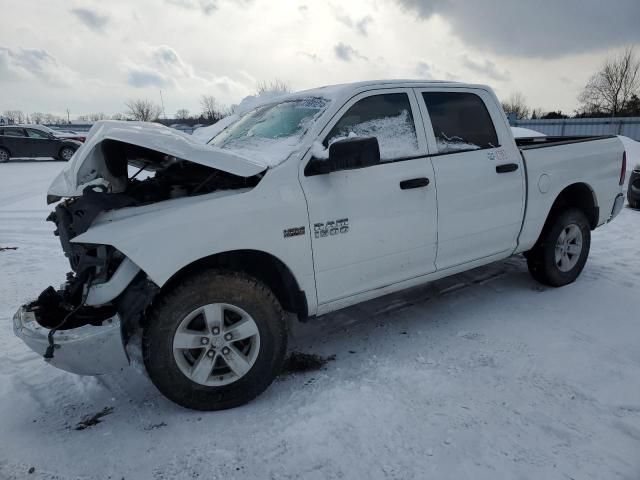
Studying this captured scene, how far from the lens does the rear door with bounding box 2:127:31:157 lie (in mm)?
17859

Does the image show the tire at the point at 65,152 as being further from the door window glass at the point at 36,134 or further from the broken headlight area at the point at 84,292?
the broken headlight area at the point at 84,292

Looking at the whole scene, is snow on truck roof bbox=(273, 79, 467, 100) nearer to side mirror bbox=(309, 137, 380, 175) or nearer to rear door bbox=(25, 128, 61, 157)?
side mirror bbox=(309, 137, 380, 175)

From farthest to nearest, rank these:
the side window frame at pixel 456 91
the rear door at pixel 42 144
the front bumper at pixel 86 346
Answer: the rear door at pixel 42 144 < the side window frame at pixel 456 91 < the front bumper at pixel 86 346

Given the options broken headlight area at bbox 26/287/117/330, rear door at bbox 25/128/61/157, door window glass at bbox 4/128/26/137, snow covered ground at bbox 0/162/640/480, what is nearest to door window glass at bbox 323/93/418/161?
snow covered ground at bbox 0/162/640/480

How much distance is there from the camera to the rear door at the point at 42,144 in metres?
18.2

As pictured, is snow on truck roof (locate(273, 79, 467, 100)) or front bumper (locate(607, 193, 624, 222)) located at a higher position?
snow on truck roof (locate(273, 79, 467, 100))

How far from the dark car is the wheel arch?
1803 centimetres

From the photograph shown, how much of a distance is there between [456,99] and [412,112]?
0.60 m

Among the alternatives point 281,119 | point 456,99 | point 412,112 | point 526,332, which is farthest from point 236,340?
point 456,99

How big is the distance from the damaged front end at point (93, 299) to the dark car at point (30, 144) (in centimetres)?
1769

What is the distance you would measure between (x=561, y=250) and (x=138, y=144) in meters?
4.01

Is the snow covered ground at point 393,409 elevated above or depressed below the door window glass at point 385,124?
below

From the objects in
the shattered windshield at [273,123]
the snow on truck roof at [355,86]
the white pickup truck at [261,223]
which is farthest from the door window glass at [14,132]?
the snow on truck roof at [355,86]

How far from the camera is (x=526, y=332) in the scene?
12.2 ft
